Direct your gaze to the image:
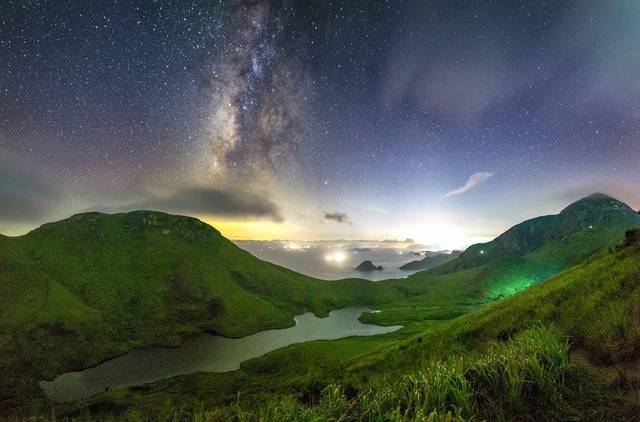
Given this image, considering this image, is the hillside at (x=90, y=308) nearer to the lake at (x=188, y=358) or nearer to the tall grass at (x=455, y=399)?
the lake at (x=188, y=358)

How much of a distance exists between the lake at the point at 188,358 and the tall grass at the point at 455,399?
123m

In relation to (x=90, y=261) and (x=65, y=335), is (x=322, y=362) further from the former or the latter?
(x=90, y=261)

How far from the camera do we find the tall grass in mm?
5406

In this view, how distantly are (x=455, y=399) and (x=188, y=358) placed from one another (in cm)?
14958

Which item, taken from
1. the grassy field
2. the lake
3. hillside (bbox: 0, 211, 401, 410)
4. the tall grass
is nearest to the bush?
the tall grass

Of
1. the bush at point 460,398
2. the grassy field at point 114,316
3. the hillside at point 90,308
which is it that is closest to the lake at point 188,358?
the grassy field at point 114,316

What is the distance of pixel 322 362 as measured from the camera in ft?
316

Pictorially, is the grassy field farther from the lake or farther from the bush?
the bush

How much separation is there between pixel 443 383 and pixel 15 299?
8216 inches

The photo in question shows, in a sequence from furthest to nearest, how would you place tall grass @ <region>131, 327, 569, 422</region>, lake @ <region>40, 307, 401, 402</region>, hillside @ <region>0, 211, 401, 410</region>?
hillside @ <region>0, 211, 401, 410</region>, lake @ <region>40, 307, 401, 402</region>, tall grass @ <region>131, 327, 569, 422</region>

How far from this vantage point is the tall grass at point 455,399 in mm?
5406

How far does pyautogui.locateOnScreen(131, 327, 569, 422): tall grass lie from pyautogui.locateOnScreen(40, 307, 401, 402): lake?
402 feet

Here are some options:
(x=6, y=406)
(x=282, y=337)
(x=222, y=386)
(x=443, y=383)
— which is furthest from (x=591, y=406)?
(x=282, y=337)

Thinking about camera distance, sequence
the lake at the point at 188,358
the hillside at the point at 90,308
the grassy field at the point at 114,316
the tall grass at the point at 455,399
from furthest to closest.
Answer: the hillside at the point at 90,308 < the lake at the point at 188,358 < the grassy field at the point at 114,316 < the tall grass at the point at 455,399
